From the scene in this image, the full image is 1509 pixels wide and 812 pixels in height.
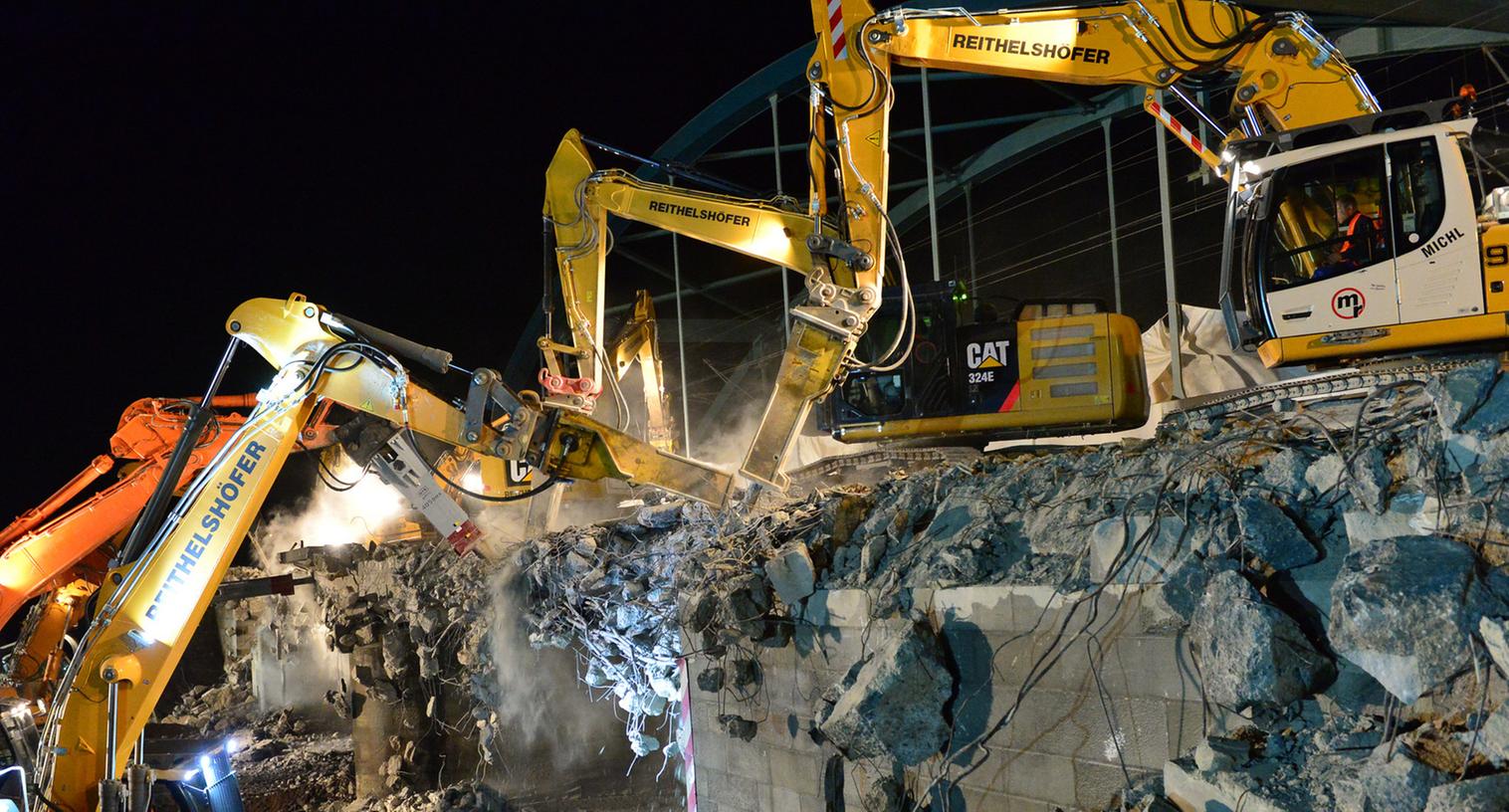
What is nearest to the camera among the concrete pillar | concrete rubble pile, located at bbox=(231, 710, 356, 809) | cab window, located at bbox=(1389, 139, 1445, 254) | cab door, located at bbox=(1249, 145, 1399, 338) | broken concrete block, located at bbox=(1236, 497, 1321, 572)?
broken concrete block, located at bbox=(1236, 497, 1321, 572)

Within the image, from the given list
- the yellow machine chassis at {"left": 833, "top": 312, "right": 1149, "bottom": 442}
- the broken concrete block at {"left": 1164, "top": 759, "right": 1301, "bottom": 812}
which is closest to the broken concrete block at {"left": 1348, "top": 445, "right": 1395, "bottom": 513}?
the broken concrete block at {"left": 1164, "top": 759, "right": 1301, "bottom": 812}

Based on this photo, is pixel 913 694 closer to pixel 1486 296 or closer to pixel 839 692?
pixel 839 692

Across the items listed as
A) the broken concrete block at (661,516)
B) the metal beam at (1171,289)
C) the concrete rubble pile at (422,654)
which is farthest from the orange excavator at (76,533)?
the metal beam at (1171,289)

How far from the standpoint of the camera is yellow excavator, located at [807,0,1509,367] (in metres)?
6.42

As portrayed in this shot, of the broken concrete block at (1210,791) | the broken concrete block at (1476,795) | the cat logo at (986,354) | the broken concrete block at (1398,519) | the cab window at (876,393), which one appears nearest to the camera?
the broken concrete block at (1476,795)

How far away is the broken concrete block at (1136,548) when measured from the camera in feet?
14.2

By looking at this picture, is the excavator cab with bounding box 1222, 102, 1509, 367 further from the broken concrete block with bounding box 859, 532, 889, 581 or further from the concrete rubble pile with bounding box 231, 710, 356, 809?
the concrete rubble pile with bounding box 231, 710, 356, 809

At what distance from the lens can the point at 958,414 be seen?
983 cm

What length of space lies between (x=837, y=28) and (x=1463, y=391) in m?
6.15

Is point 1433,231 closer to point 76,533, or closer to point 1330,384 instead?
point 1330,384

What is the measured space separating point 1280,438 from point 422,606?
8616mm

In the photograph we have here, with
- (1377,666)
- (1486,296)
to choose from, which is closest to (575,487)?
(1486,296)

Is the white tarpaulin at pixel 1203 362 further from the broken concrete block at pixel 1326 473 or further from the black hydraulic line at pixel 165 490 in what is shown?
the black hydraulic line at pixel 165 490

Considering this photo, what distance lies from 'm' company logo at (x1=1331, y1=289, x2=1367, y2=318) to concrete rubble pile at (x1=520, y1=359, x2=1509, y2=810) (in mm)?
1227
